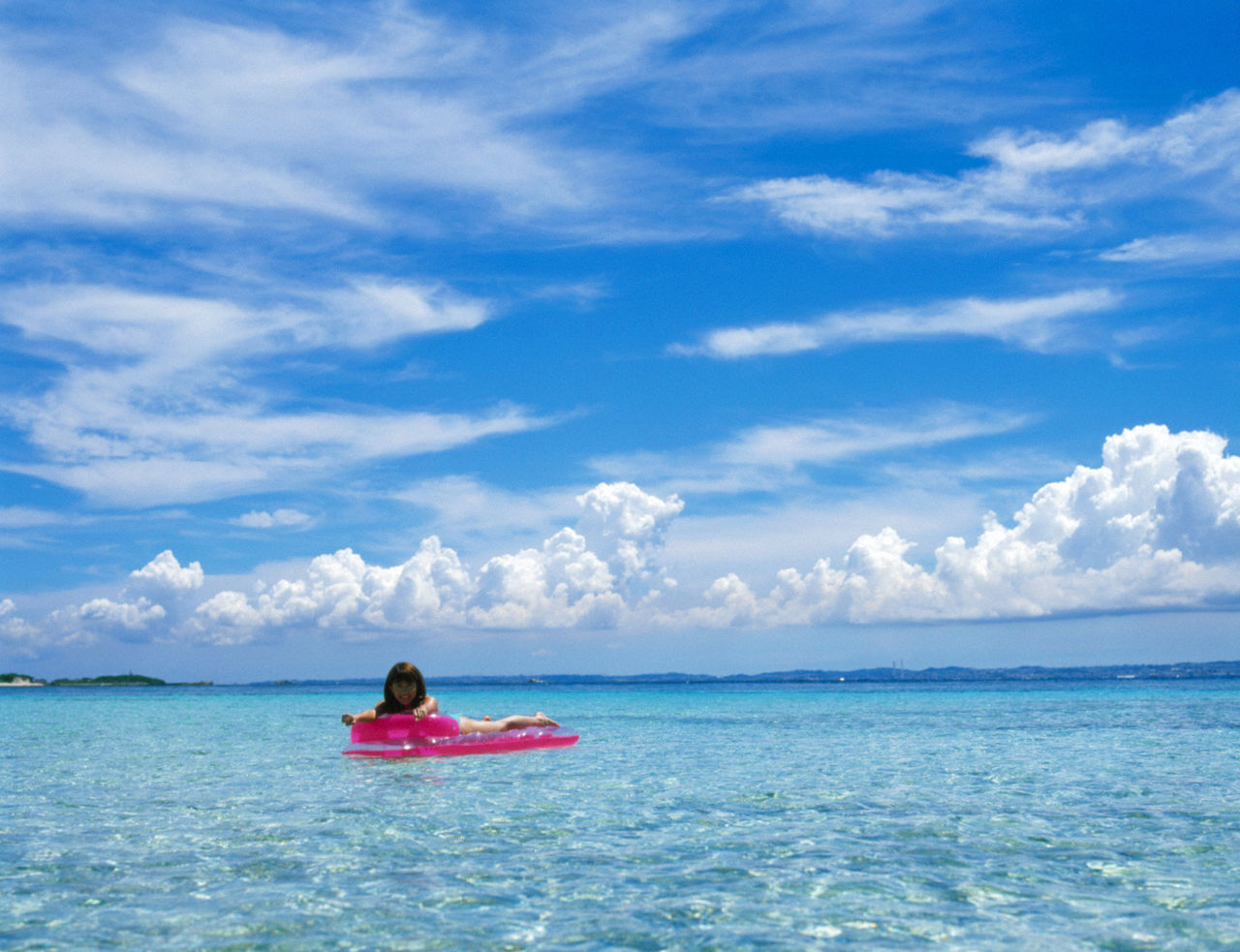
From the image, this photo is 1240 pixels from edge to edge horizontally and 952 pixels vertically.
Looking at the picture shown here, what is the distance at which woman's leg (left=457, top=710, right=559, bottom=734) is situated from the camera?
17.8 m

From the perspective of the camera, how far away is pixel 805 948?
5.70 metres

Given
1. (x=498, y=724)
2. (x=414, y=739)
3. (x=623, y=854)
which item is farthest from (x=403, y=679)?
(x=623, y=854)

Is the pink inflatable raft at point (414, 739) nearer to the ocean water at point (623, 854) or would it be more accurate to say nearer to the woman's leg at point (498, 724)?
the woman's leg at point (498, 724)

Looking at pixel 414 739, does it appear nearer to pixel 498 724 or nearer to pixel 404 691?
pixel 404 691


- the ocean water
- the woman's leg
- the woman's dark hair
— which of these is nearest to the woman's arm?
the woman's dark hair

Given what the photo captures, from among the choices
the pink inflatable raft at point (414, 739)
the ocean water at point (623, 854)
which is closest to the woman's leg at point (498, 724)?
the pink inflatable raft at point (414, 739)

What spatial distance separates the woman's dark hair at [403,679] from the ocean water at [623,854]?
129cm

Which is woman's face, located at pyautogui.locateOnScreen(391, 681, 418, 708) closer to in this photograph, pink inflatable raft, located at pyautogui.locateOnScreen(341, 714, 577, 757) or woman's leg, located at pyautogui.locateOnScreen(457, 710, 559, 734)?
pink inflatable raft, located at pyautogui.locateOnScreen(341, 714, 577, 757)

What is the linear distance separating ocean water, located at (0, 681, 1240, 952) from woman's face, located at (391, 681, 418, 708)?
133 cm

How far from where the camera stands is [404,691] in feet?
55.4

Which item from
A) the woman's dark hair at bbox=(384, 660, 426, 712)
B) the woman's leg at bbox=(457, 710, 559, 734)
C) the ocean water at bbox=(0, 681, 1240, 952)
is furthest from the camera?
the woman's leg at bbox=(457, 710, 559, 734)

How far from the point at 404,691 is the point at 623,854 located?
940 cm

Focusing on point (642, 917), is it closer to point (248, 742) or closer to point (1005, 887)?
point (1005, 887)

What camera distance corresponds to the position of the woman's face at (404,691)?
661 inches
